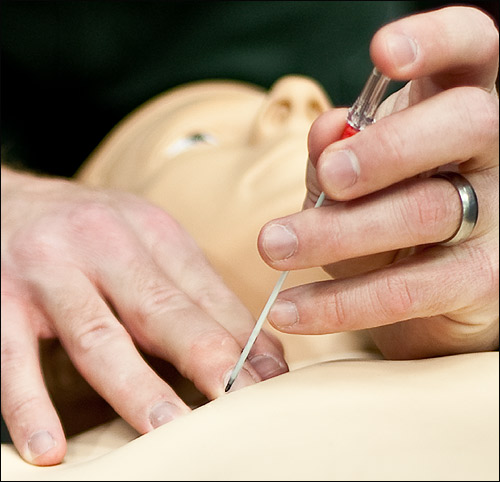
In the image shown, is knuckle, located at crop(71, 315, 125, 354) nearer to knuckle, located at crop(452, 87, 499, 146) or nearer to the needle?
the needle

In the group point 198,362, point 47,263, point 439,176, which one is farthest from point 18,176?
point 439,176

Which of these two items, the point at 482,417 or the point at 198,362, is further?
the point at 198,362

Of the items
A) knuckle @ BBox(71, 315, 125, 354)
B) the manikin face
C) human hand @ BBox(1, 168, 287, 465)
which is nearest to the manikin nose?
the manikin face

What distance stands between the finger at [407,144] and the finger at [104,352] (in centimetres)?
17

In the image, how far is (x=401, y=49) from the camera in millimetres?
332

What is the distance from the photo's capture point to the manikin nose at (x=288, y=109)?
68 centimetres

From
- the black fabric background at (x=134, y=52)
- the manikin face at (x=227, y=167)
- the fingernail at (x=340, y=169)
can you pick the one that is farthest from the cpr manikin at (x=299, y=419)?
the black fabric background at (x=134, y=52)

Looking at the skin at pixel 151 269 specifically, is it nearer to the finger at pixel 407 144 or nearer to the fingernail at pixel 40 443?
the fingernail at pixel 40 443

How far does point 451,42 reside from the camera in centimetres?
35

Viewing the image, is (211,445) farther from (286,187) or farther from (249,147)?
(249,147)

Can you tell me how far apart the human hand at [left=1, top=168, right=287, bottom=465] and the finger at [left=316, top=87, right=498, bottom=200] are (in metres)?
0.15

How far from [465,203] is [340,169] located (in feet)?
0.24

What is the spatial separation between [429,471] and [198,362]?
0.18 metres

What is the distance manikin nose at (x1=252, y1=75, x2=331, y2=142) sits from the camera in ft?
2.23
